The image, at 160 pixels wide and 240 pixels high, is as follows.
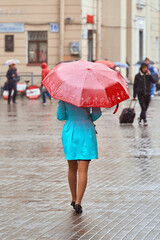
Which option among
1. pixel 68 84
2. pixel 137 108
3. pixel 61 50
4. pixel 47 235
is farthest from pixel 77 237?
pixel 61 50

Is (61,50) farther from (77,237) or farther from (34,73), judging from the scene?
(77,237)

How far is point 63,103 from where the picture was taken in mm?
8000

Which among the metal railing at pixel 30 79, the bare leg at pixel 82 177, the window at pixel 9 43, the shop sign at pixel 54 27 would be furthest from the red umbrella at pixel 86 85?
the window at pixel 9 43

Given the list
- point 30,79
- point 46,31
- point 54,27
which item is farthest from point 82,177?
point 46,31

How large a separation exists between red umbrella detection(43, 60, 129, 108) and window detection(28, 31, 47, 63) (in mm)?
29945

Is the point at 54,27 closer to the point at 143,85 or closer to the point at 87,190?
the point at 143,85

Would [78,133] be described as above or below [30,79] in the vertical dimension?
below

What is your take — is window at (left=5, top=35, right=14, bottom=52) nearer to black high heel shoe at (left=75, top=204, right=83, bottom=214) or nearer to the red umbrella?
the red umbrella

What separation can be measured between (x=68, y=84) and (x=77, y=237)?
171 cm

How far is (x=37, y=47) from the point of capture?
38.0m

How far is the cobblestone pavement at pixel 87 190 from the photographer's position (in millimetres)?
7094

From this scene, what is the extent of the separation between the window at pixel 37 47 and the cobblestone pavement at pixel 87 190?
20.9m

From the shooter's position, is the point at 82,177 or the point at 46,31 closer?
the point at 82,177

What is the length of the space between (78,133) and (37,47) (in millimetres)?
30293
